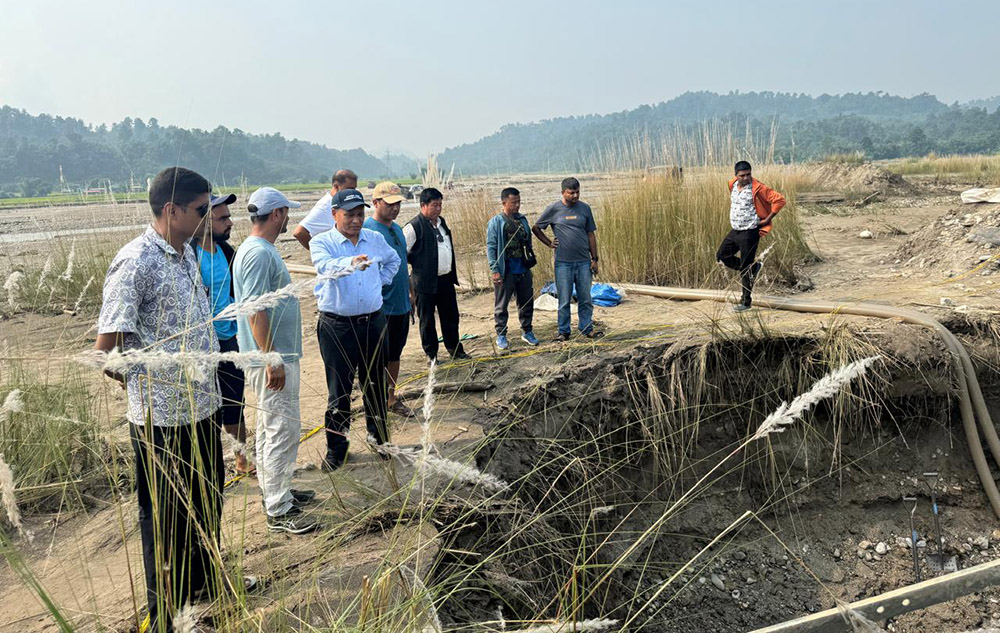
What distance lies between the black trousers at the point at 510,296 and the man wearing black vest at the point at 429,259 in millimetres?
671

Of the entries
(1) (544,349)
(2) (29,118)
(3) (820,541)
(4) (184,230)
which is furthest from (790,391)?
(2) (29,118)

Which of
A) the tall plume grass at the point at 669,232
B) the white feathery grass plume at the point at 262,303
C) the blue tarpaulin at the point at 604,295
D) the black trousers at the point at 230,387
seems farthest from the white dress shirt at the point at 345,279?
the tall plume grass at the point at 669,232

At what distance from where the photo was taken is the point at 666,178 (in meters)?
8.76

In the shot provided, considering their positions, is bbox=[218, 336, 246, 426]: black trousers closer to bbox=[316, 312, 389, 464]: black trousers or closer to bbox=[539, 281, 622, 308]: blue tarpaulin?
bbox=[316, 312, 389, 464]: black trousers

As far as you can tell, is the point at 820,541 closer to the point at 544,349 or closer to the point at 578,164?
the point at 544,349

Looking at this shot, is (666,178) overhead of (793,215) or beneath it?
overhead

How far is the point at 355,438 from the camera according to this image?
8.27ft

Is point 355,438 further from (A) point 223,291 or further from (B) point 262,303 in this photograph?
(A) point 223,291

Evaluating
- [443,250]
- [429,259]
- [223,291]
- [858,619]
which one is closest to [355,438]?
[858,619]

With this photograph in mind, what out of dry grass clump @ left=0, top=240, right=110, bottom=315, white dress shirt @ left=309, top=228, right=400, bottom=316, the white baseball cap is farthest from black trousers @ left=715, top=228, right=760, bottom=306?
dry grass clump @ left=0, top=240, right=110, bottom=315

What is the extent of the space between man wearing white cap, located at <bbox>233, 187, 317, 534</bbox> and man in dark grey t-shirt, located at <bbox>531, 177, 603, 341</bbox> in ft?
10.6

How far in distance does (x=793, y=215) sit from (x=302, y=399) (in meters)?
7.89

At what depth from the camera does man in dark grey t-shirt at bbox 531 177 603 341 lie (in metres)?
6.10

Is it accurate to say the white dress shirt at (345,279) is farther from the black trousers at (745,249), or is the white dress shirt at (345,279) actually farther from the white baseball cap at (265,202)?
the black trousers at (745,249)
